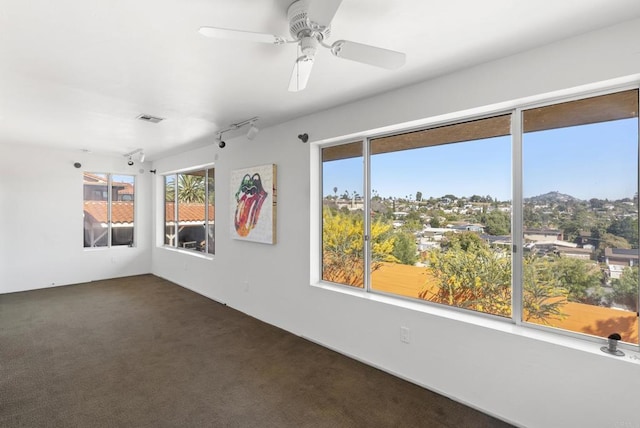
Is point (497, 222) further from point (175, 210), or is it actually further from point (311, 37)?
point (175, 210)

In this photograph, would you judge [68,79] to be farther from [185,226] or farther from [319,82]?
[185,226]

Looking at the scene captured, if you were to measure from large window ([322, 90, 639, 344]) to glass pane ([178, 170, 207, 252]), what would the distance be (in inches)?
133

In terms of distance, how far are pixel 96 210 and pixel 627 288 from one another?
25.9 ft

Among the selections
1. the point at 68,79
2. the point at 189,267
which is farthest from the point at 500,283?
the point at 189,267

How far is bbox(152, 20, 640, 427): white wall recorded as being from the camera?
1820 mm

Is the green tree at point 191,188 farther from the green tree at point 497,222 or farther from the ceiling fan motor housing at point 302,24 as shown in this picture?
the green tree at point 497,222

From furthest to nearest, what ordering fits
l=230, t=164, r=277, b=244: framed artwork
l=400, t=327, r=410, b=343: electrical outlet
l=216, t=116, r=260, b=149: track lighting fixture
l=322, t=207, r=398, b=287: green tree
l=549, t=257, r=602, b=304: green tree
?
l=230, t=164, r=277, b=244: framed artwork < l=216, t=116, r=260, b=149: track lighting fixture < l=322, t=207, r=398, b=287: green tree < l=400, t=327, r=410, b=343: electrical outlet < l=549, t=257, r=602, b=304: green tree

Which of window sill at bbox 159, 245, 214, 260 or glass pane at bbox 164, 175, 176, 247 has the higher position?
glass pane at bbox 164, 175, 176, 247

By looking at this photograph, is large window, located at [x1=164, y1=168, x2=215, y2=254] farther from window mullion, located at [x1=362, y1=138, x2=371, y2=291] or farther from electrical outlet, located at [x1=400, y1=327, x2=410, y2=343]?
electrical outlet, located at [x1=400, y1=327, x2=410, y2=343]

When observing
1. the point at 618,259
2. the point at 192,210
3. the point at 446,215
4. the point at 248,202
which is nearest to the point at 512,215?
the point at 446,215

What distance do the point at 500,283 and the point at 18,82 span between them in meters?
4.32

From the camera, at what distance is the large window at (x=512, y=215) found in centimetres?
192

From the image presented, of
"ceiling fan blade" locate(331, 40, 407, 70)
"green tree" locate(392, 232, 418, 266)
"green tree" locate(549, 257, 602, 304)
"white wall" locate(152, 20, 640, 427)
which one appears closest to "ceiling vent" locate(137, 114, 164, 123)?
"white wall" locate(152, 20, 640, 427)

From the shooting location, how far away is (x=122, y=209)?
21.7ft
